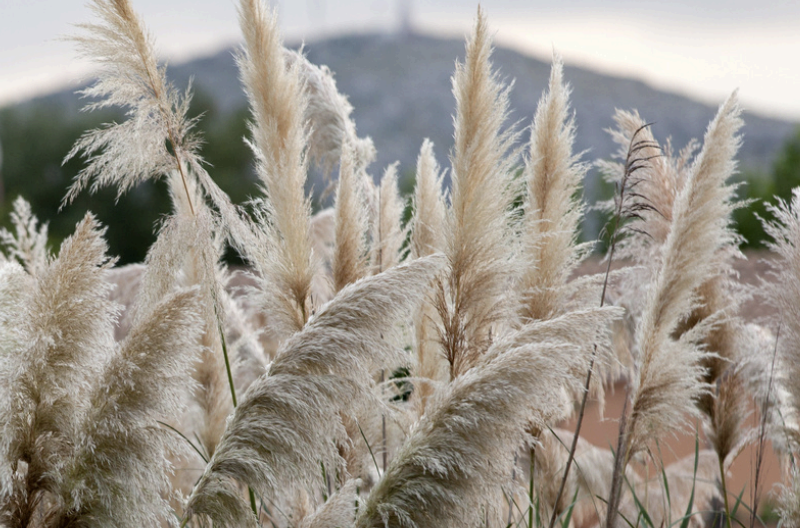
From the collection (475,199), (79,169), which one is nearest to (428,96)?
(79,169)

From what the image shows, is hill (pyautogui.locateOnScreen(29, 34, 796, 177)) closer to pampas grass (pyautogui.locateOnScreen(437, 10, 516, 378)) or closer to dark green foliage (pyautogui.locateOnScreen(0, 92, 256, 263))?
dark green foliage (pyautogui.locateOnScreen(0, 92, 256, 263))

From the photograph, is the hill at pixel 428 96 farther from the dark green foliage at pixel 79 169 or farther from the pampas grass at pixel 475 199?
the pampas grass at pixel 475 199

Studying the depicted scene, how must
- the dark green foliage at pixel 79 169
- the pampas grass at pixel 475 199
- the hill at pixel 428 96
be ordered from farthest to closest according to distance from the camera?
the hill at pixel 428 96 → the dark green foliage at pixel 79 169 → the pampas grass at pixel 475 199

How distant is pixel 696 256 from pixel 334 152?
1.55m

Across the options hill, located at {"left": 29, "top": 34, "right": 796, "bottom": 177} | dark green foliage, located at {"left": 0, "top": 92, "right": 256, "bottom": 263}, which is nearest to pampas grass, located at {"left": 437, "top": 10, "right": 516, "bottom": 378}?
dark green foliage, located at {"left": 0, "top": 92, "right": 256, "bottom": 263}

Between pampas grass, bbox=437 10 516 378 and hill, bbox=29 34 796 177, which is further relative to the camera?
hill, bbox=29 34 796 177

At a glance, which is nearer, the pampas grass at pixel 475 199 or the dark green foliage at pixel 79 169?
the pampas grass at pixel 475 199

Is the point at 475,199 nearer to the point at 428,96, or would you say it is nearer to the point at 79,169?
the point at 79,169

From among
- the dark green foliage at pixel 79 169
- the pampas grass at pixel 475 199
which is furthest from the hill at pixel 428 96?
the pampas grass at pixel 475 199

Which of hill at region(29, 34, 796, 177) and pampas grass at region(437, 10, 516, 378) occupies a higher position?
pampas grass at region(437, 10, 516, 378)

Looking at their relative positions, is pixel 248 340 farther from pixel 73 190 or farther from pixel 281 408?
pixel 281 408

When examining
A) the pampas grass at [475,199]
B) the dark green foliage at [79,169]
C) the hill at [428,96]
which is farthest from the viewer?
the hill at [428,96]

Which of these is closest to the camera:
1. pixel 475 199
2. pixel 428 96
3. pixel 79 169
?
pixel 475 199

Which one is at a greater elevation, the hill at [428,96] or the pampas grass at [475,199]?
the pampas grass at [475,199]
